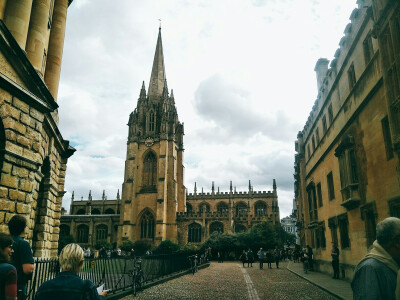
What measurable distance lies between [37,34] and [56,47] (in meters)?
3.15

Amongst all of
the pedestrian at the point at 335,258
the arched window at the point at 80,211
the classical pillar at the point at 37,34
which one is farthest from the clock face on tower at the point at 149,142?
the classical pillar at the point at 37,34

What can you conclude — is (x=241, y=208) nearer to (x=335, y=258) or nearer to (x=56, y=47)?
(x=335, y=258)

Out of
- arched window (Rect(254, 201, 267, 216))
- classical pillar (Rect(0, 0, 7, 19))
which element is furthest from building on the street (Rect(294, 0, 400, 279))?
arched window (Rect(254, 201, 267, 216))

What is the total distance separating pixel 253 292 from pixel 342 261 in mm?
5982

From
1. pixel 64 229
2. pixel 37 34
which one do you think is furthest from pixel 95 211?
pixel 37 34

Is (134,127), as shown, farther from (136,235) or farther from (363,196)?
(363,196)

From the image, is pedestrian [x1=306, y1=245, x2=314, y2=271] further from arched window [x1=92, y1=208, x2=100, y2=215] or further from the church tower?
arched window [x1=92, y1=208, x2=100, y2=215]

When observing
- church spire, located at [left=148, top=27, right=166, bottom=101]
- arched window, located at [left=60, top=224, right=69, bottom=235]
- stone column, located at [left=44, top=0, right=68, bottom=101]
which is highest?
church spire, located at [left=148, top=27, right=166, bottom=101]

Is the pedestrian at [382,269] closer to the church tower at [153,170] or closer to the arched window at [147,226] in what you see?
the church tower at [153,170]

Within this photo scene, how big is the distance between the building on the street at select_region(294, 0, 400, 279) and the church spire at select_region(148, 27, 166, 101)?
47.5m

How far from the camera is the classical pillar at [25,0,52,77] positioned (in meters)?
10.6

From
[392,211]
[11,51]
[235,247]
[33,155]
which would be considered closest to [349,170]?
[392,211]

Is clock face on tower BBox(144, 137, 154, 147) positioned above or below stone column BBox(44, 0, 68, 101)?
above

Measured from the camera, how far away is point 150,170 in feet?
191
